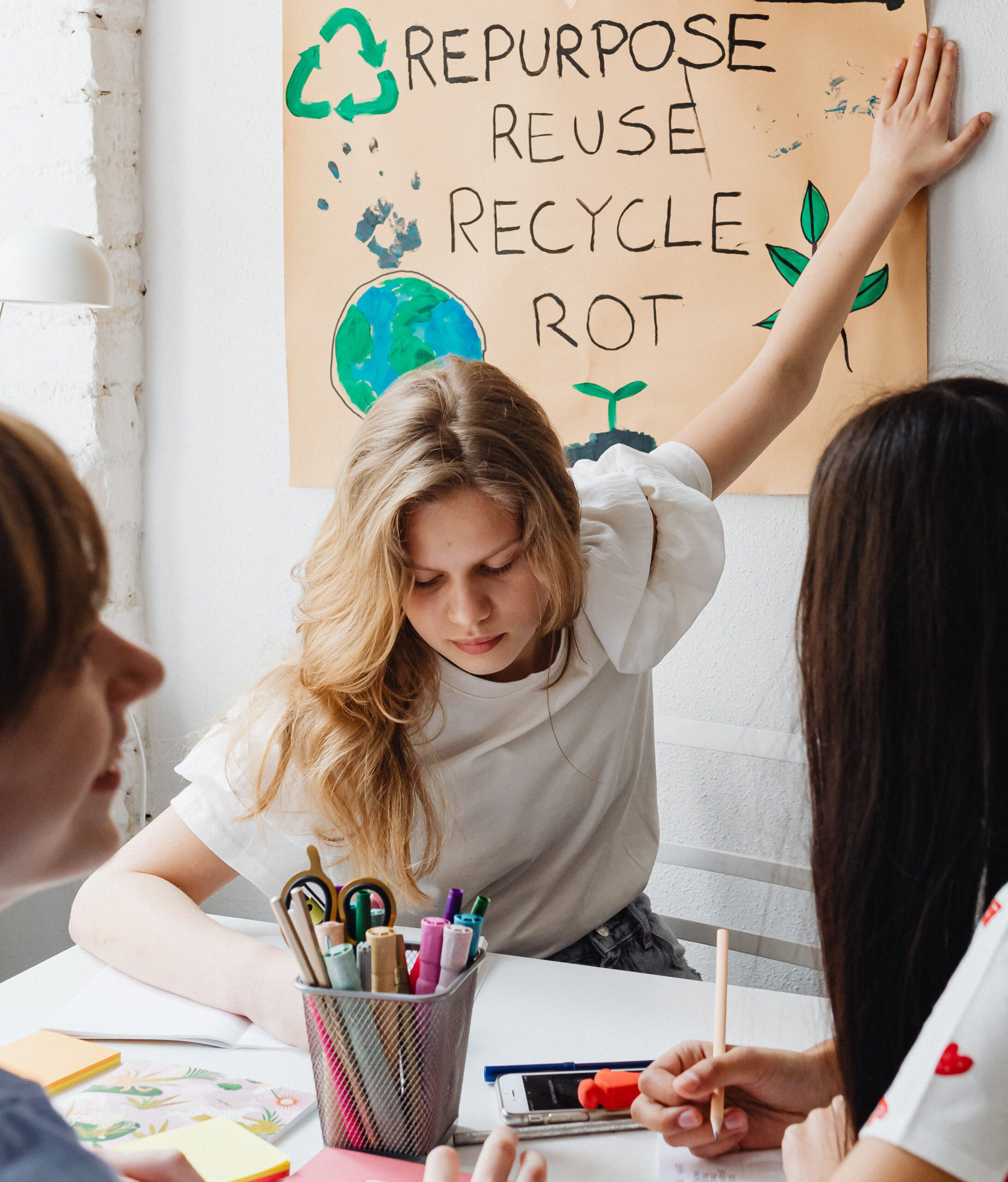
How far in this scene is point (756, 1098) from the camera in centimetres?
75

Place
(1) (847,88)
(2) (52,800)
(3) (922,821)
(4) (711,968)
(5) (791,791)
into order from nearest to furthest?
(2) (52,800) → (3) (922,821) → (1) (847,88) → (5) (791,791) → (4) (711,968)

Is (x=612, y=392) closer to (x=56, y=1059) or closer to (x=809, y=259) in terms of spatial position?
(x=809, y=259)

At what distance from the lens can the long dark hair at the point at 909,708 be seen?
1.87 ft

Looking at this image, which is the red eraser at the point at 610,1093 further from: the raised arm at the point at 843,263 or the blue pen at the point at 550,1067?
the raised arm at the point at 843,263

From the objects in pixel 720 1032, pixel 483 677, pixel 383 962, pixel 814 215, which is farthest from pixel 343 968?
pixel 814 215

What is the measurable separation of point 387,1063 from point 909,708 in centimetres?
42

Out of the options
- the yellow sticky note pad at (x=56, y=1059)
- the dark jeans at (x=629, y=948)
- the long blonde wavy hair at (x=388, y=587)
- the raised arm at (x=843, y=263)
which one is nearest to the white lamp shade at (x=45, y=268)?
the long blonde wavy hair at (x=388, y=587)

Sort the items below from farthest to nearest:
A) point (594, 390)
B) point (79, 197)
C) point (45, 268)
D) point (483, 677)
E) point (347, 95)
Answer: point (79, 197) < point (347, 95) < point (594, 390) < point (45, 268) < point (483, 677)

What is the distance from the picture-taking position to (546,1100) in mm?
776

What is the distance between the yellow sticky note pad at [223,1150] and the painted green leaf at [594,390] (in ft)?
3.50

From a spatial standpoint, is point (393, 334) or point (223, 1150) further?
point (393, 334)

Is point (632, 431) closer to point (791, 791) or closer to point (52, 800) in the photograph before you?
point (791, 791)

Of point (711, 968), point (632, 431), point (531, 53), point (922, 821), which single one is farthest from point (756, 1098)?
point (531, 53)

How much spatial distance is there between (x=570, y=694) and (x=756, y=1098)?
0.53m
